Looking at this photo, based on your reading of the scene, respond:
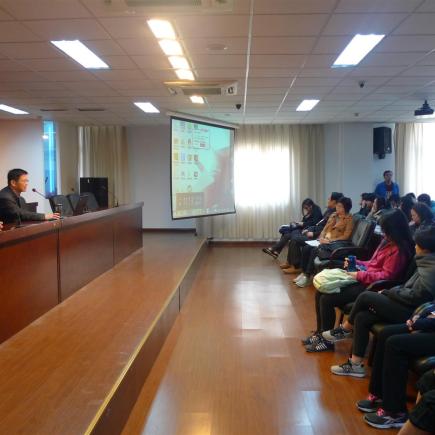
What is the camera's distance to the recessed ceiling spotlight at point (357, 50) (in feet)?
13.3

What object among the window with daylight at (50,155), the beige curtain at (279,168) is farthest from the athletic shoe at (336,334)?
the window with daylight at (50,155)

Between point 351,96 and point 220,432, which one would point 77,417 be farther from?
point 351,96

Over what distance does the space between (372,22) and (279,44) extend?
33.7 inches

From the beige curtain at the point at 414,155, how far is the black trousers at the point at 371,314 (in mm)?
7520

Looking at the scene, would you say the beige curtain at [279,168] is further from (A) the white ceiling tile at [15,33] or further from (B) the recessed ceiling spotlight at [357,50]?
(A) the white ceiling tile at [15,33]

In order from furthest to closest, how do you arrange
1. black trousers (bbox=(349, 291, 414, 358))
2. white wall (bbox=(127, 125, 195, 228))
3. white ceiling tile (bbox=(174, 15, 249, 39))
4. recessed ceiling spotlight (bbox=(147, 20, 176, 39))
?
white wall (bbox=(127, 125, 195, 228))
recessed ceiling spotlight (bbox=(147, 20, 176, 39))
white ceiling tile (bbox=(174, 15, 249, 39))
black trousers (bbox=(349, 291, 414, 358))

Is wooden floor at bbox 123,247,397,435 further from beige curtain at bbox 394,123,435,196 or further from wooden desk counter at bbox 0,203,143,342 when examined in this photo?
beige curtain at bbox 394,123,435,196

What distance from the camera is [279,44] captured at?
4172 millimetres

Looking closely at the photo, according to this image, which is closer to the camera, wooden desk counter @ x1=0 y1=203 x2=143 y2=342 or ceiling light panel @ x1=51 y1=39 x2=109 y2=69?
wooden desk counter @ x1=0 y1=203 x2=143 y2=342

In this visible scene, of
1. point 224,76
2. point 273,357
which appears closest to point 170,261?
point 224,76

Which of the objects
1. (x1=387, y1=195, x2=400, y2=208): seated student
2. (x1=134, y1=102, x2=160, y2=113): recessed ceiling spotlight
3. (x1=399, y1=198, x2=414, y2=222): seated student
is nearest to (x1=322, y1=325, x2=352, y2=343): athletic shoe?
(x1=399, y1=198, x2=414, y2=222): seated student

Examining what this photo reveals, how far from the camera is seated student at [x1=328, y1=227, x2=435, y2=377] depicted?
274 cm

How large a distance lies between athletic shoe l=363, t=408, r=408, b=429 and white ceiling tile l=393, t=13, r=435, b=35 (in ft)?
9.48

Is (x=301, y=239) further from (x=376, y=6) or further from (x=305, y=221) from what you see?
(x=376, y=6)
